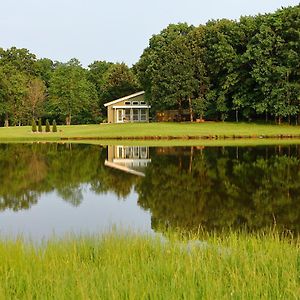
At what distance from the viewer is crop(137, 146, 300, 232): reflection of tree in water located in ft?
38.3

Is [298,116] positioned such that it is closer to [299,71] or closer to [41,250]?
[299,71]

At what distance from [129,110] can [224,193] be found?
61909 millimetres

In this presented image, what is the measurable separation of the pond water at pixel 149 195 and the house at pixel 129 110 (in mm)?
48927

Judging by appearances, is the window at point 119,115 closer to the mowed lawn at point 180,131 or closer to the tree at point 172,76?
the tree at point 172,76

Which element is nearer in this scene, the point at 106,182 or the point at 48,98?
the point at 106,182

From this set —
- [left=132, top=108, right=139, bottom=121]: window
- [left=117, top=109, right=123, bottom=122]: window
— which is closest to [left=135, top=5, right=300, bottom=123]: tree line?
[left=132, top=108, right=139, bottom=121]: window

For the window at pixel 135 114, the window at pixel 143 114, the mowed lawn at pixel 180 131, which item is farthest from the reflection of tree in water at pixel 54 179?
the window at pixel 143 114

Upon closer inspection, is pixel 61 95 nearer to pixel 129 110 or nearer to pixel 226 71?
pixel 129 110

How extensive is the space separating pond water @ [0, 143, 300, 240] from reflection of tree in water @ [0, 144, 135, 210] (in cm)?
3

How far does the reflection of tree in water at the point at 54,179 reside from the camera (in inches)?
637

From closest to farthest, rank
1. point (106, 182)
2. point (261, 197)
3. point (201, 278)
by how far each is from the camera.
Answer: point (201, 278) → point (261, 197) → point (106, 182)

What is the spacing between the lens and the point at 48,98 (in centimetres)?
8825

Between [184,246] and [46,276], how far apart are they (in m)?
2.53

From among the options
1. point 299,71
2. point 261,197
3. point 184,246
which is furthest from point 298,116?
point 184,246
